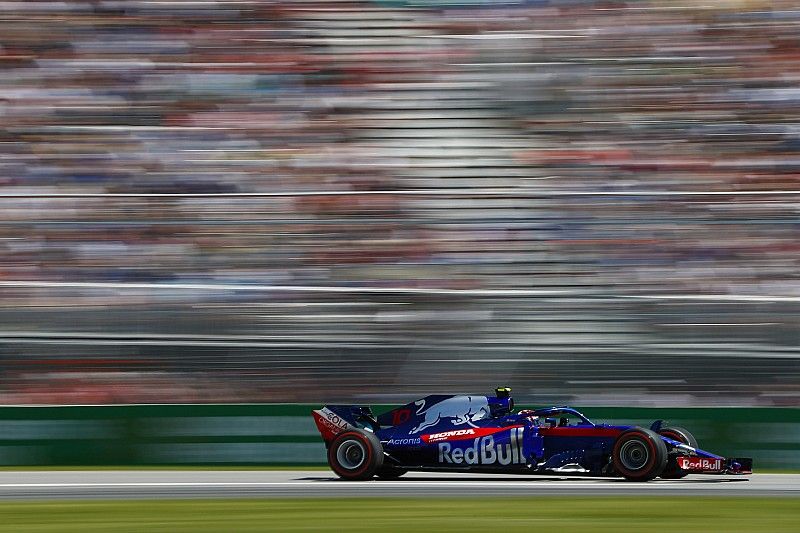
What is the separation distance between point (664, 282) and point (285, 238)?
4069 mm

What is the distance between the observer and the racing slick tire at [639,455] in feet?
31.2

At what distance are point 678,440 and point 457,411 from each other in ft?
6.53

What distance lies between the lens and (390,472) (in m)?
10.6

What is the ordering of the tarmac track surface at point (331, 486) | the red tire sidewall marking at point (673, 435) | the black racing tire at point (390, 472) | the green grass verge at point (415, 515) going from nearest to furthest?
the green grass verge at point (415, 515) → the tarmac track surface at point (331, 486) → the red tire sidewall marking at point (673, 435) → the black racing tire at point (390, 472)

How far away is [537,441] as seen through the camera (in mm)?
9953

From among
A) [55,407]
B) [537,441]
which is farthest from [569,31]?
[55,407]

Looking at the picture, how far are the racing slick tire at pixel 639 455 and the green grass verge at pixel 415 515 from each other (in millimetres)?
1099

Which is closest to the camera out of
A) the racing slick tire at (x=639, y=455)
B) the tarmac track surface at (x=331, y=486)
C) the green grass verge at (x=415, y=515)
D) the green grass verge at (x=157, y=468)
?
the green grass verge at (x=415, y=515)

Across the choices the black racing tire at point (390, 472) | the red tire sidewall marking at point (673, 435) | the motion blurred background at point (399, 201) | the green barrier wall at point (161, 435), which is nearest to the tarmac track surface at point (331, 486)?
the black racing tire at point (390, 472)

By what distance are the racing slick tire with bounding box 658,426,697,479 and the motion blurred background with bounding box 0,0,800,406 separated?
91 cm

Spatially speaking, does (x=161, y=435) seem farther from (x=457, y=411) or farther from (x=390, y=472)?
(x=457, y=411)

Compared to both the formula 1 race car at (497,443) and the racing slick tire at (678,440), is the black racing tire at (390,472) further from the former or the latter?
the racing slick tire at (678,440)

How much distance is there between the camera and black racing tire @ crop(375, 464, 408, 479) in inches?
415

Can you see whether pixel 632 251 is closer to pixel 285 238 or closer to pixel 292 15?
pixel 285 238
